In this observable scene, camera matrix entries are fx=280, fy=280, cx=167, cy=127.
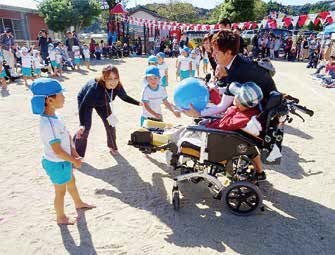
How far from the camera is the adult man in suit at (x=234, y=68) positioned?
3.00 metres

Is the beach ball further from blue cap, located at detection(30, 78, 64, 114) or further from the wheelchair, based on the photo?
blue cap, located at detection(30, 78, 64, 114)

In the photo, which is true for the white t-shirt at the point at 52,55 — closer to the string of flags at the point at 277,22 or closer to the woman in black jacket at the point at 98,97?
the woman in black jacket at the point at 98,97

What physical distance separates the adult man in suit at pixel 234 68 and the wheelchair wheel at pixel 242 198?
0.90 meters

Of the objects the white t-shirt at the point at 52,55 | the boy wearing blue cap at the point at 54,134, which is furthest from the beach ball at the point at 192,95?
the white t-shirt at the point at 52,55

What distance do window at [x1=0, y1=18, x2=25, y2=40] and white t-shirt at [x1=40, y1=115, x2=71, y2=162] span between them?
71.0 feet

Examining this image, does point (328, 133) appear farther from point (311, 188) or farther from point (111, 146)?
point (111, 146)

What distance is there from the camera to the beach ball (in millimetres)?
3020

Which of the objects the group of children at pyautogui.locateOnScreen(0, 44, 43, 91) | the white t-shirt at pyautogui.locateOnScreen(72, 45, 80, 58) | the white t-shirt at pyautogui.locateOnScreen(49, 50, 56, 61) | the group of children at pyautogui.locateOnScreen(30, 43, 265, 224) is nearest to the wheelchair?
the group of children at pyautogui.locateOnScreen(30, 43, 265, 224)

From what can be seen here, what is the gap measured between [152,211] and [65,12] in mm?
22689

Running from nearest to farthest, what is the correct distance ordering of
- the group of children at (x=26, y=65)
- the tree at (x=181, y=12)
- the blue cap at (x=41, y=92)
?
the blue cap at (x=41, y=92)
the group of children at (x=26, y=65)
the tree at (x=181, y=12)

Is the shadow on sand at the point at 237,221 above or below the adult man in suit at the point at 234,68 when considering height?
below

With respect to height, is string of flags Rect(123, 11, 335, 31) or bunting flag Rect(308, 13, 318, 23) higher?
bunting flag Rect(308, 13, 318, 23)

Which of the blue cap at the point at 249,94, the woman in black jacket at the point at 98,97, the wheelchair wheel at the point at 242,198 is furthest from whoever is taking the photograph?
the woman in black jacket at the point at 98,97

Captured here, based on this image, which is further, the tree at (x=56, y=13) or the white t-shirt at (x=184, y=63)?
the tree at (x=56, y=13)
